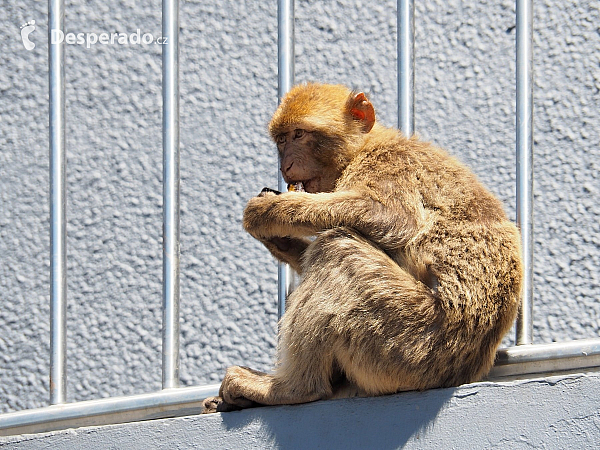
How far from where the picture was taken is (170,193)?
449cm

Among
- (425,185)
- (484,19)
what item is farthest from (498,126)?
(425,185)

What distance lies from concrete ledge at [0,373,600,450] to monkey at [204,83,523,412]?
0.21 ft

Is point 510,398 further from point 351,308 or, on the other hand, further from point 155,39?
point 155,39

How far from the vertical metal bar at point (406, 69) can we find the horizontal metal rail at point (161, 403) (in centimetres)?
115

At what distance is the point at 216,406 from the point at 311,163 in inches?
43.2

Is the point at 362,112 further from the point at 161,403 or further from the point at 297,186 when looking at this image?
the point at 161,403

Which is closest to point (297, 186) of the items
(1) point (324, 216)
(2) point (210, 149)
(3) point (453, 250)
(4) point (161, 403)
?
(1) point (324, 216)

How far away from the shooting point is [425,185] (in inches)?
151

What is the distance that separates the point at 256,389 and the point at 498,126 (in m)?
1.87

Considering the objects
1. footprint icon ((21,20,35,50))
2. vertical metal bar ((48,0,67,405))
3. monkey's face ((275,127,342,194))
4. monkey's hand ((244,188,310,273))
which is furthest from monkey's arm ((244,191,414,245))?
footprint icon ((21,20,35,50))
